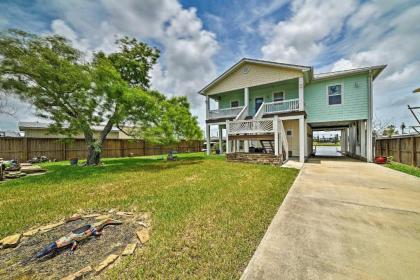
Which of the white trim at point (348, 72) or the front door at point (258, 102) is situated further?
the front door at point (258, 102)

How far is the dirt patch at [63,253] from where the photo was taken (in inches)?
76.7

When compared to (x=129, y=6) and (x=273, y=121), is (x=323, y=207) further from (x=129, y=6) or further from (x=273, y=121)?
(x=129, y=6)

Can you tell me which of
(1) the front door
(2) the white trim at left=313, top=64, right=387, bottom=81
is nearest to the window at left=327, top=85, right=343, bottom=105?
(2) the white trim at left=313, top=64, right=387, bottom=81

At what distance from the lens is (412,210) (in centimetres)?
348

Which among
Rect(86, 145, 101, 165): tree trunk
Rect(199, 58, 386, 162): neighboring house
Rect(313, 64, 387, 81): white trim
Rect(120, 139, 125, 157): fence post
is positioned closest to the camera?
Rect(313, 64, 387, 81): white trim

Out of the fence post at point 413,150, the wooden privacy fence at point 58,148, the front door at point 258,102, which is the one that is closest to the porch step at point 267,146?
the front door at point 258,102

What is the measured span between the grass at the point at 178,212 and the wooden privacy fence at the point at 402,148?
7.99 meters

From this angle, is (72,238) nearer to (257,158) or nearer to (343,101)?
(257,158)

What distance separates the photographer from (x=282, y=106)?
11.9 meters

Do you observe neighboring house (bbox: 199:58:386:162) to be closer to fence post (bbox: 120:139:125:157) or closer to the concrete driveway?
the concrete driveway

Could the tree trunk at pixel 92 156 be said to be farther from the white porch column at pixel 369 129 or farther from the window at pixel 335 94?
the white porch column at pixel 369 129

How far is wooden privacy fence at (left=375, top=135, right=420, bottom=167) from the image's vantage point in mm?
8617

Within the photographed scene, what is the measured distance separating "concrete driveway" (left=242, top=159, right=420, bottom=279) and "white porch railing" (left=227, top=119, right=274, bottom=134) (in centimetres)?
565

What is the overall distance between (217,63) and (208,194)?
12487 mm
